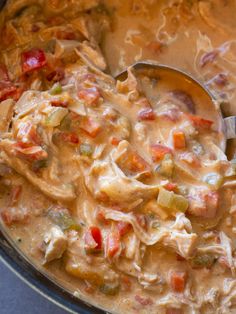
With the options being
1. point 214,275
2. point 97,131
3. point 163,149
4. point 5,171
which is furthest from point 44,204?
point 214,275

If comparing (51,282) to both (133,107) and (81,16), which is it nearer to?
(133,107)

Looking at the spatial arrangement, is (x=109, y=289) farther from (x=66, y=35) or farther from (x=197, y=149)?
(x=66, y=35)

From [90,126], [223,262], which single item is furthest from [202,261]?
[90,126]

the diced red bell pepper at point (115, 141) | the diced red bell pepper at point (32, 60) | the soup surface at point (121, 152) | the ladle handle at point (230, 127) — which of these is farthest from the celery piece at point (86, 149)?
the ladle handle at point (230, 127)

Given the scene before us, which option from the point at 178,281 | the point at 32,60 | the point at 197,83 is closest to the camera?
the point at 178,281

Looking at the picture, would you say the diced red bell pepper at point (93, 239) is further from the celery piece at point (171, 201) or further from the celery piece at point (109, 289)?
the celery piece at point (171, 201)

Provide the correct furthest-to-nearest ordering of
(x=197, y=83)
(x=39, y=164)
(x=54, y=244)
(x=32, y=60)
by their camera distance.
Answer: (x=197, y=83), (x=32, y=60), (x=39, y=164), (x=54, y=244)
